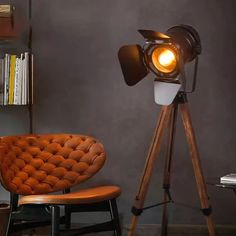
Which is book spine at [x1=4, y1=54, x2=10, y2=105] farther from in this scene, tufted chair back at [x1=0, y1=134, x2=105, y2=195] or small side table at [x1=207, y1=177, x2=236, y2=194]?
small side table at [x1=207, y1=177, x2=236, y2=194]

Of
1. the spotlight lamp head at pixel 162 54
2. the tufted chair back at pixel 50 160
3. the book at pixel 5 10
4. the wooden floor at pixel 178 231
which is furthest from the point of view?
the wooden floor at pixel 178 231

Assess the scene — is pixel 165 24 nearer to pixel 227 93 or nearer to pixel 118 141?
pixel 227 93

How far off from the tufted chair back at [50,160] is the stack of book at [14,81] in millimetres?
330

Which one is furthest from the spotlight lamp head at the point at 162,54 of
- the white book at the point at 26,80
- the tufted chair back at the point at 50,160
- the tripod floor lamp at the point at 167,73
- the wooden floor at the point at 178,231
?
the wooden floor at the point at 178,231

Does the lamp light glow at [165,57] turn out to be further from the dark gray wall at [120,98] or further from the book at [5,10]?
the book at [5,10]

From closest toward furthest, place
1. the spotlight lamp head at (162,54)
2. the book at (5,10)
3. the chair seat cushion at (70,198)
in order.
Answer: the chair seat cushion at (70,198) → the spotlight lamp head at (162,54) → the book at (5,10)

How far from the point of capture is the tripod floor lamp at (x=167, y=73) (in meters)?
2.85

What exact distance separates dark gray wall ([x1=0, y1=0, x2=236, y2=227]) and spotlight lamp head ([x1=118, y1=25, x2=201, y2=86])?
0.58m

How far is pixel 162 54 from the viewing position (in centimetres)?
295

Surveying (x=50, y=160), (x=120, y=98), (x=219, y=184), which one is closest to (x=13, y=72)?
(x=50, y=160)

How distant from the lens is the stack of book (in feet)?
11.1

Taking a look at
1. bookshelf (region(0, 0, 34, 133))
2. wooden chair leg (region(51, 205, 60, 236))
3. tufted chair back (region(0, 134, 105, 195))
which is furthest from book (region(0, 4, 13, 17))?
wooden chair leg (region(51, 205, 60, 236))

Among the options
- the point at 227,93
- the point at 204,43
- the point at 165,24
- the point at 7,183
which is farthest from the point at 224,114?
the point at 7,183

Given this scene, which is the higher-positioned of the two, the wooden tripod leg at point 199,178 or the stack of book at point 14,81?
the stack of book at point 14,81
